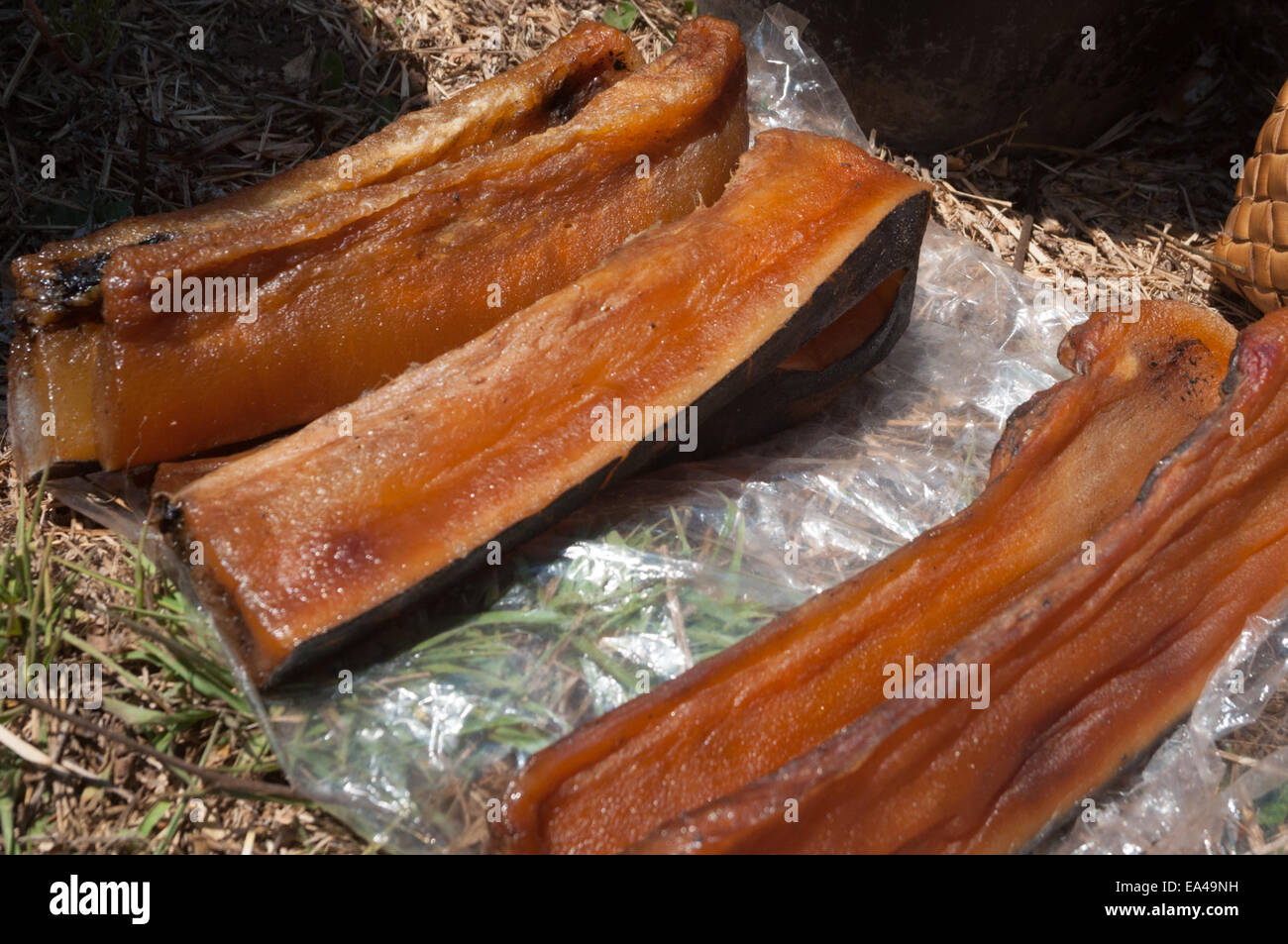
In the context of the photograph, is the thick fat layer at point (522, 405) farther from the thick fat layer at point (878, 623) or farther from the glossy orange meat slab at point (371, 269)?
the thick fat layer at point (878, 623)

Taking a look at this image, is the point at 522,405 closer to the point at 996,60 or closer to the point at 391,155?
the point at 391,155

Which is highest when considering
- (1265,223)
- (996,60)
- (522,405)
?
Result: (996,60)

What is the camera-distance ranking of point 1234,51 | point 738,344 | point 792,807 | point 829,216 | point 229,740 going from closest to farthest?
1. point 792,807
2. point 229,740
3. point 738,344
4. point 829,216
5. point 1234,51

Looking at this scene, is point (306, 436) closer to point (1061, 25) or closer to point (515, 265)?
point (515, 265)

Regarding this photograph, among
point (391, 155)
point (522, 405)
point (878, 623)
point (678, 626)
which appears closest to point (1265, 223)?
point (878, 623)

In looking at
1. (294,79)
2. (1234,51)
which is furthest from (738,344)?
(1234,51)

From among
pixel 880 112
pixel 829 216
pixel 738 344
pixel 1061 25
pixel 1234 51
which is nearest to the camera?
pixel 738 344

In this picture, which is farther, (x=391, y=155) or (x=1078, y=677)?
(x=391, y=155)
